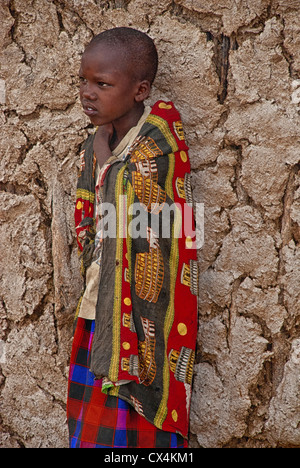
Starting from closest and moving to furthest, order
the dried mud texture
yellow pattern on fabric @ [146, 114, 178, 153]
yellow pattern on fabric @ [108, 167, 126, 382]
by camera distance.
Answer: yellow pattern on fabric @ [108, 167, 126, 382]
yellow pattern on fabric @ [146, 114, 178, 153]
the dried mud texture

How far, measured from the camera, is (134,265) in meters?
1.95

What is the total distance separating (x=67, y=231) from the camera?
231 centimetres

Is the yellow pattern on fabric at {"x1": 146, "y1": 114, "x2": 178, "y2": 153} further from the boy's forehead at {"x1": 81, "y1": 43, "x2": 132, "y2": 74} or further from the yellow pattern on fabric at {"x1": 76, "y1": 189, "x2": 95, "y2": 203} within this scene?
the yellow pattern on fabric at {"x1": 76, "y1": 189, "x2": 95, "y2": 203}

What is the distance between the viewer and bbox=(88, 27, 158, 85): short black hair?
188cm

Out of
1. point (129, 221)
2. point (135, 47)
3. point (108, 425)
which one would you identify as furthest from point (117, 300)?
point (135, 47)

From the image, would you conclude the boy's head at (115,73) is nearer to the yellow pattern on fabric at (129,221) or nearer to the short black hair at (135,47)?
the short black hair at (135,47)

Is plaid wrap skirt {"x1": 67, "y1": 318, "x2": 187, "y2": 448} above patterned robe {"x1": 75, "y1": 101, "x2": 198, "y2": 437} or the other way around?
the other way around

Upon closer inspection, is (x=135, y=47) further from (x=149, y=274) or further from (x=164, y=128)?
(x=149, y=274)

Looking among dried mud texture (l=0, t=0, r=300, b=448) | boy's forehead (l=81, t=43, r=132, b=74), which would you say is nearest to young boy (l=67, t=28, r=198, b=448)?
boy's forehead (l=81, t=43, r=132, b=74)

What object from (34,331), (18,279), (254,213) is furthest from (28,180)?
(254,213)

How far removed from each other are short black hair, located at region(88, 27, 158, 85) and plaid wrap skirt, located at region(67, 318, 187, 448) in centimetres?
88

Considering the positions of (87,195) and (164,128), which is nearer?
(164,128)

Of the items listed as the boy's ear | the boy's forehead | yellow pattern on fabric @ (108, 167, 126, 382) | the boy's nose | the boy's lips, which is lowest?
yellow pattern on fabric @ (108, 167, 126, 382)

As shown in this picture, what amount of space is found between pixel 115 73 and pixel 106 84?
0.15 ft
